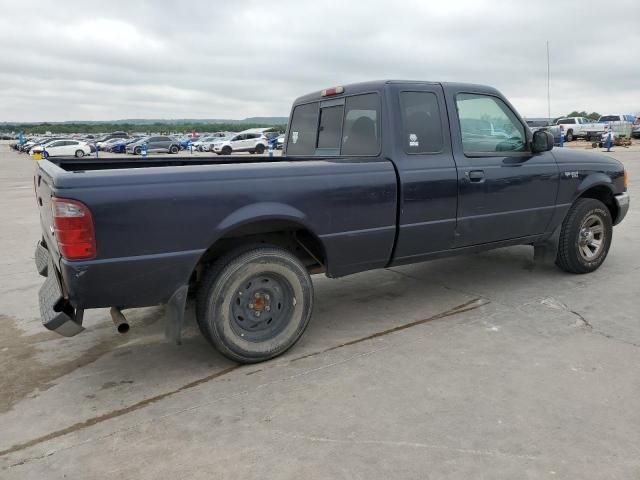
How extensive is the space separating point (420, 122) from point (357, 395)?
2.29 m

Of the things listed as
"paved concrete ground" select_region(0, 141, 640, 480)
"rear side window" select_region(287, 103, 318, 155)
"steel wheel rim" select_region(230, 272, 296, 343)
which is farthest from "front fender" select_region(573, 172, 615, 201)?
"steel wheel rim" select_region(230, 272, 296, 343)

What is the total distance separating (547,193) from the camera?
5.00 metres

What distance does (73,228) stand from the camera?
9.59 ft

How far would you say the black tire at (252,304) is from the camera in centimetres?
343

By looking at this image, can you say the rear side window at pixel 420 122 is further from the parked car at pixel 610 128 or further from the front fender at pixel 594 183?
the parked car at pixel 610 128

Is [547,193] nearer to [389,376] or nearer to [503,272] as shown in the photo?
[503,272]

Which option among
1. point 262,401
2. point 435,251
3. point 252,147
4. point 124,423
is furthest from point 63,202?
point 252,147

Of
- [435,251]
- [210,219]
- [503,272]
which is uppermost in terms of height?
[210,219]

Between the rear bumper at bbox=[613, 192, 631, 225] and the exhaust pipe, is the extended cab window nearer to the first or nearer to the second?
the rear bumper at bbox=[613, 192, 631, 225]

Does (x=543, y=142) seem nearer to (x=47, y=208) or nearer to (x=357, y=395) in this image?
(x=357, y=395)

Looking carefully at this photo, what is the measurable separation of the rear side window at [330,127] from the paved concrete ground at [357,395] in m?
1.50

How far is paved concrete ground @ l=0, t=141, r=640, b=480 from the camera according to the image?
8.38 ft

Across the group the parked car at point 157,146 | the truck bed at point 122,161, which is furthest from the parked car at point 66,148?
the truck bed at point 122,161

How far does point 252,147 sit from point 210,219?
3597cm
